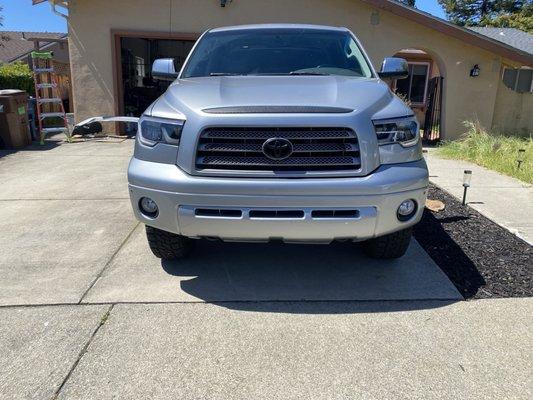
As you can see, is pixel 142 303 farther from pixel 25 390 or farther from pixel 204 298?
pixel 25 390

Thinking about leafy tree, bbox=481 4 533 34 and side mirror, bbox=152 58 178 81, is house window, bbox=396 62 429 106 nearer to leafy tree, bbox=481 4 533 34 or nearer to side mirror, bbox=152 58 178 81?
side mirror, bbox=152 58 178 81

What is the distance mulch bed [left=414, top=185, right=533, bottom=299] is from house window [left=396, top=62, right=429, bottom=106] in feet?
44.5

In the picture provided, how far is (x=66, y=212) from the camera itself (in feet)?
16.9

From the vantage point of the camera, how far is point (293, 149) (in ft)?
9.55

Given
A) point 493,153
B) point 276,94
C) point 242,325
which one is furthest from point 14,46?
point 242,325

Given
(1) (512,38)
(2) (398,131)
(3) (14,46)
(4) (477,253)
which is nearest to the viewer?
(2) (398,131)

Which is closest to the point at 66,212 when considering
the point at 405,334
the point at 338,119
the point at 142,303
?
the point at 142,303

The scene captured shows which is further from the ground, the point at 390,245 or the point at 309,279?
the point at 390,245

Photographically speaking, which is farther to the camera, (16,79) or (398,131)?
(16,79)

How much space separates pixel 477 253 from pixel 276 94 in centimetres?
237

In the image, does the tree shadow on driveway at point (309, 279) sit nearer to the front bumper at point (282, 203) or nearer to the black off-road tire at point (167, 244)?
the black off-road tire at point (167, 244)

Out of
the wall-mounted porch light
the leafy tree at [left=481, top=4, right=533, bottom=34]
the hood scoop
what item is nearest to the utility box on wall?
the hood scoop

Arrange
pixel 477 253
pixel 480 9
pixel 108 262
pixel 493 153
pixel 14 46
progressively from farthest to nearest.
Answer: pixel 480 9, pixel 14 46, pixel 493 153, pixel 477 253, pixel 108 262

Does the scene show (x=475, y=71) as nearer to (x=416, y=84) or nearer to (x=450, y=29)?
(x=450, y=29)
